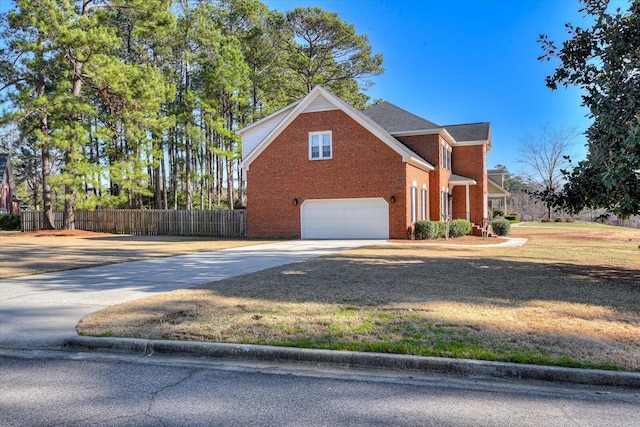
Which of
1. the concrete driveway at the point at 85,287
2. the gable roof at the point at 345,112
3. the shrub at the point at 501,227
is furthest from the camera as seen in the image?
the shrub at the point at 501,227

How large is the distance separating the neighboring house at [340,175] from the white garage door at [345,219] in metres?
0.05

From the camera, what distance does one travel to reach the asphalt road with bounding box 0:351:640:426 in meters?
3.53

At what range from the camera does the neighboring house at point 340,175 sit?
73.3 ft

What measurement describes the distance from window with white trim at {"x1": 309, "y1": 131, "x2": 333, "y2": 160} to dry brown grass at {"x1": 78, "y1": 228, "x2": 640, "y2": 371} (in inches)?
533

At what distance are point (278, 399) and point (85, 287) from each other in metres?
6.66

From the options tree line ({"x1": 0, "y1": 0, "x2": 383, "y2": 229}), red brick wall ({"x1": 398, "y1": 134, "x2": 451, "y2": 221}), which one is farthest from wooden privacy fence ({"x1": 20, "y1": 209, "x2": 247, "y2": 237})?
red brick wall ({"x1": 398, "y1": 134, "x2": 451, "y2": 221})

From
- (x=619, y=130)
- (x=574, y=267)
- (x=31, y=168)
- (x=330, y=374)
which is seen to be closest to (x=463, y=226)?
(x=574, y=267)

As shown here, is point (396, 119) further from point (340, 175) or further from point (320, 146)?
point (340, 175)

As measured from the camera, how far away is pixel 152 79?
29.2 meters

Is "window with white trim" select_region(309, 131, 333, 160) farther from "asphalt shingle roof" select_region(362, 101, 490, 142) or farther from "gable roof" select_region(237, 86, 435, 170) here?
"asphalt shingle roof" select_region(362, 101, 490, 142)

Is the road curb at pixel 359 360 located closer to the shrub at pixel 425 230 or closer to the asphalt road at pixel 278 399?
the asphalt road at pixel 278 399

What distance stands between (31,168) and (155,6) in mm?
37921

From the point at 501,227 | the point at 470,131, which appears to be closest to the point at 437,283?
the point at 501,227

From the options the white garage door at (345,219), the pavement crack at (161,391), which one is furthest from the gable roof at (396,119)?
the pavement crack at (161,391)
